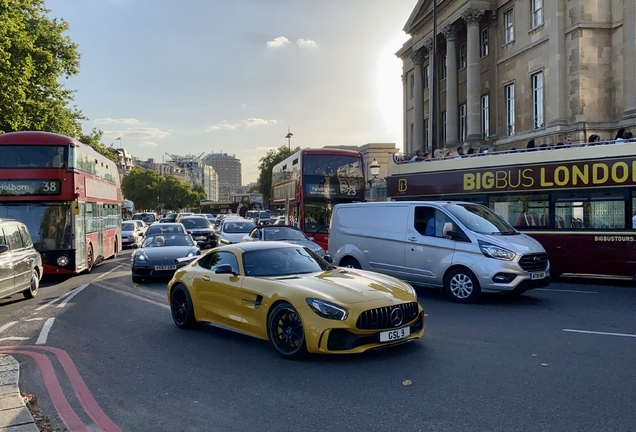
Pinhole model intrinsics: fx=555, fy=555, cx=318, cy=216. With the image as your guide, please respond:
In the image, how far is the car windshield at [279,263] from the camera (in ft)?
24.3

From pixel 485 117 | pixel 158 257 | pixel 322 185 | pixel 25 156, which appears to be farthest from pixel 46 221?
pixel 485 117

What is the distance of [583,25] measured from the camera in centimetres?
2438

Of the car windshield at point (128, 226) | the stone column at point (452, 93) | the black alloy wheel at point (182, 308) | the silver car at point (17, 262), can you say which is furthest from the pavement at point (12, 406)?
the stone column at point (452, 93)

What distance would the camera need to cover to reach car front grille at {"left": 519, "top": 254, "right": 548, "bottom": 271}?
33.6 ft

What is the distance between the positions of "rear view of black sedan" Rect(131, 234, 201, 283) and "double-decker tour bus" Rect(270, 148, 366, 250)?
6007 millimetres

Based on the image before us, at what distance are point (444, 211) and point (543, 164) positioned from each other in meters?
4.50

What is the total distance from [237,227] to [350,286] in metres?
17.8

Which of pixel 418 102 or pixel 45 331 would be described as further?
pixel 418 102

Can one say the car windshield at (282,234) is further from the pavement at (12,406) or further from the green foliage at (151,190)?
the green foliage at (151,190)

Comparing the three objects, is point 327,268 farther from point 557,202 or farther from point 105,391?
point 557,202

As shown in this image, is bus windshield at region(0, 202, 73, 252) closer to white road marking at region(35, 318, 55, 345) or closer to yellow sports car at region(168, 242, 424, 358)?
white road marking at region(35, 318, 55, 345)

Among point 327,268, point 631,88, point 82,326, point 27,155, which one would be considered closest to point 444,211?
point 327,268

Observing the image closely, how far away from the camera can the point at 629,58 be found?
A: 23438 mm

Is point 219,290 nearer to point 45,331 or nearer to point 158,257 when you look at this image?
point 45,331
